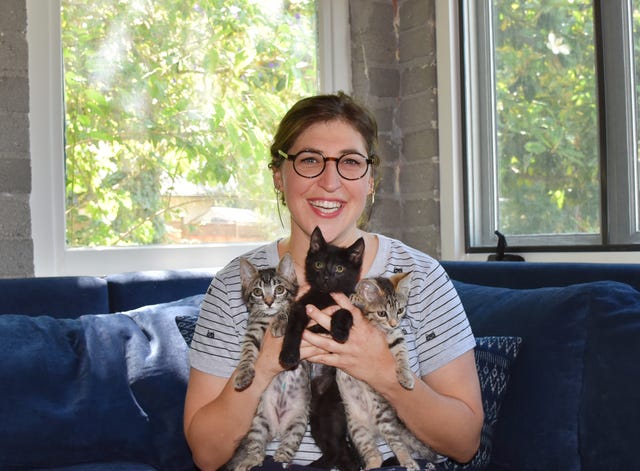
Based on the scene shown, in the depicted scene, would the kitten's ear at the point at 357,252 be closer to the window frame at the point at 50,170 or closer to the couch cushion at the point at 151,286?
the couch cushion at the point at 151,286

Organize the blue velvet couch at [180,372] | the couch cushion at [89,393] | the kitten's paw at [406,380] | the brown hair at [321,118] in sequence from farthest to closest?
the couch cushion at [89,393]
the blue velvet couch at [180,372]
the brown hair at [321,118]
the kitten's paw at [406,380]

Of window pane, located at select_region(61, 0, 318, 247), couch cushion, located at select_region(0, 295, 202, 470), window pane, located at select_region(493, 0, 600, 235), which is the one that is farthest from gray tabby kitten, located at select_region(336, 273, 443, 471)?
window pane, located at select_region(61, 0, 318, 247)

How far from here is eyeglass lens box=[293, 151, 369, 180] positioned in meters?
1.64

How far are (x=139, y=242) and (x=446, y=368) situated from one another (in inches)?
72.1

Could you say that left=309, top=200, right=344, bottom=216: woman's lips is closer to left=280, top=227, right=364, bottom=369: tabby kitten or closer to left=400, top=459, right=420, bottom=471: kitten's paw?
left=280, top=227, right=364, bottom=369: tabby kitten

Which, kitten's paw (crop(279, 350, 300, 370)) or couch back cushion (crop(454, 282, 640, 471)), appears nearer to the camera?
kitten's paw (crop(279, 350, 300, 370))

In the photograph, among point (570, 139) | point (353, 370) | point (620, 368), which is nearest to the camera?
point (353, 370)

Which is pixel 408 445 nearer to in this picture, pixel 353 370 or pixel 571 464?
pixel 353 370

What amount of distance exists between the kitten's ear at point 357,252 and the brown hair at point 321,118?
0.32 m

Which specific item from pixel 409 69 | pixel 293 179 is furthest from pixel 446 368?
pixel 409 69

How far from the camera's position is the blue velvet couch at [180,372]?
1863 mm

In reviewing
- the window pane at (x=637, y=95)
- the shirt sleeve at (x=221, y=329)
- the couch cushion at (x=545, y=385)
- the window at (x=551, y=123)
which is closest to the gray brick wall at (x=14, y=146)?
the shirt sleeve at (x=221, y=329)

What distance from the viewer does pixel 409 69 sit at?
3662 millimetres

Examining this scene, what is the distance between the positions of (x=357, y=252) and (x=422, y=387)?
1.09 feet
